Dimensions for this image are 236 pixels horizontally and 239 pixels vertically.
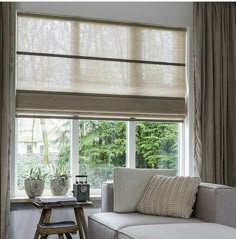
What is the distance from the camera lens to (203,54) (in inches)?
188

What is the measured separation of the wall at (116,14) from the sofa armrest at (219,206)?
3.91ft

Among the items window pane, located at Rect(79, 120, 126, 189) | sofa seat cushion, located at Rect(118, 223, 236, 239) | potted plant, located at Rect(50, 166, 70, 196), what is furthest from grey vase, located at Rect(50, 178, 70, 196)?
sofa seat cushion, located at Rect(118, 223, 236, 239)

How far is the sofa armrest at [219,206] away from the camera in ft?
11.6

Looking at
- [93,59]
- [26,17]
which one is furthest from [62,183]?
[26,17]

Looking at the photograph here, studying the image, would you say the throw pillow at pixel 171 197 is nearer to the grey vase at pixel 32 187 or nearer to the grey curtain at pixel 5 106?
the grey vase at pixel 32 187

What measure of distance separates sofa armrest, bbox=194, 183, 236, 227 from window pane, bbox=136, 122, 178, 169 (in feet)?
4.03

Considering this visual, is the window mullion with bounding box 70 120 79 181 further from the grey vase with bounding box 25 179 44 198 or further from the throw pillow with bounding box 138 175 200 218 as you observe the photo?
the throw pillow with bounding box 138 175 200 218

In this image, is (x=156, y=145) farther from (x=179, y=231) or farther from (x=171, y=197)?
(x=179, y=231)

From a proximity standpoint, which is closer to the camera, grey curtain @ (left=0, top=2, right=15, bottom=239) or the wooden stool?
the wooden stool

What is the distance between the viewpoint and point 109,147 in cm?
475

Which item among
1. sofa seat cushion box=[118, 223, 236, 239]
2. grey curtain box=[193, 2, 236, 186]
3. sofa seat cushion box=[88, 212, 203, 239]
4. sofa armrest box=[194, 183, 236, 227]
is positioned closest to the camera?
→ sofa seat cushion box=[118, 223, 236, 239]

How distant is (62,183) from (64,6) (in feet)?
5.61

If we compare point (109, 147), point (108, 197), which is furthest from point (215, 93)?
point (108, 197)

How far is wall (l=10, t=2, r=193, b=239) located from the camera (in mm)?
4379
